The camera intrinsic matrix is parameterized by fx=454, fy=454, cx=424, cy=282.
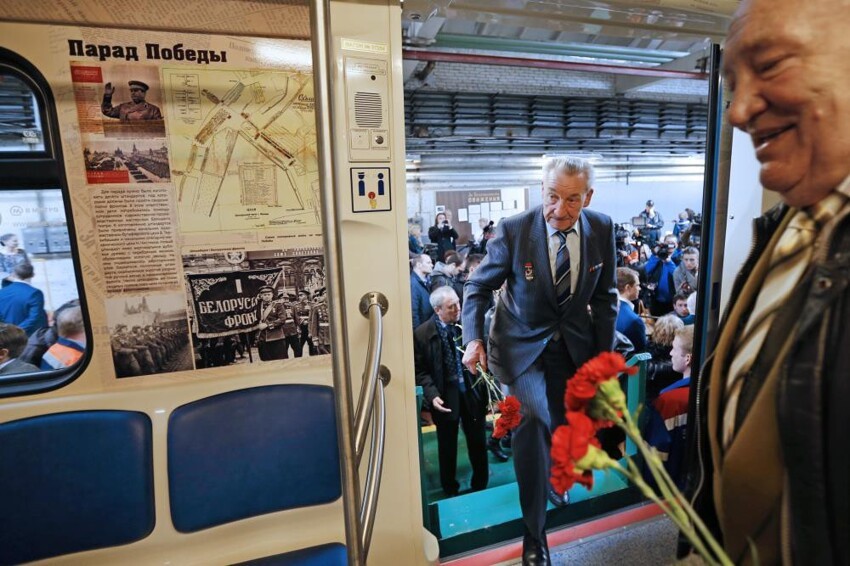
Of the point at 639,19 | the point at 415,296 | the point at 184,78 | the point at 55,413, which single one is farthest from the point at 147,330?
the point at 639,19

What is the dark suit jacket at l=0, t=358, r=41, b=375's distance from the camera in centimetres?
168

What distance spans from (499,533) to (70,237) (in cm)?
242

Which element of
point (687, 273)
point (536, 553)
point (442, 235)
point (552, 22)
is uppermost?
point (552, 22)

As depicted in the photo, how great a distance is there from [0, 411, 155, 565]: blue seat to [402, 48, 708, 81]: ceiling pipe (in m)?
1.90

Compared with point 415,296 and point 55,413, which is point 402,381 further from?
point 415,296

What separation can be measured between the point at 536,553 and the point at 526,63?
2585 millimetres

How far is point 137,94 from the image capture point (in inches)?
63.7

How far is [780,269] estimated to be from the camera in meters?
0.80

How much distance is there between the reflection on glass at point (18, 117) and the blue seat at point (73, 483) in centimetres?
96

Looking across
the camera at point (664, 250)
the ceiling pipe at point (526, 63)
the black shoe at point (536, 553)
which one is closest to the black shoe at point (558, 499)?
the black shoe at point (536, 553)

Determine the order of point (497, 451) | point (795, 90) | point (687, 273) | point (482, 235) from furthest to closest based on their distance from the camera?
point (687, 273) → point (482, 235) → point (497, 451) → point (795, 90)

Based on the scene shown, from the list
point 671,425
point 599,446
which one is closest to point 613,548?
point 671,425

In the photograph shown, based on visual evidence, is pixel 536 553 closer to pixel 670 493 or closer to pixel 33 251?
pixel 670 493

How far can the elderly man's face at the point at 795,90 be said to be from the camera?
67 cm
